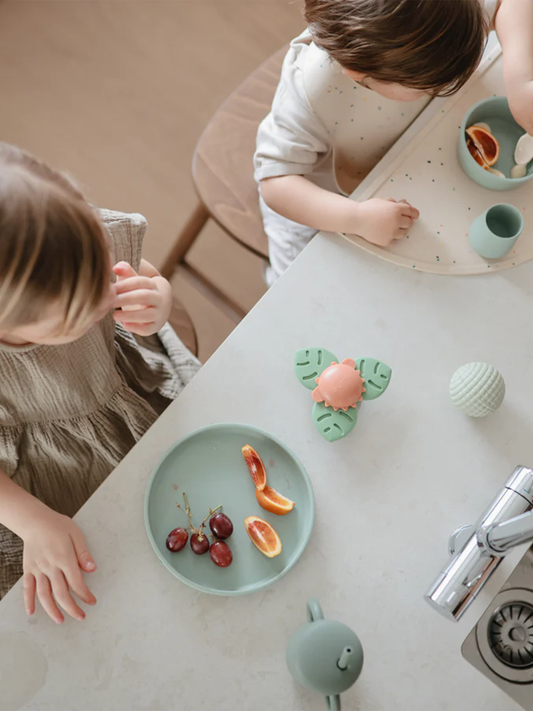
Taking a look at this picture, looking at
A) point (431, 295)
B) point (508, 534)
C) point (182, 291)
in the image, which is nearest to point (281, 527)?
point (508, 534)

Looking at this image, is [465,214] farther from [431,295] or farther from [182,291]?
[182,291]

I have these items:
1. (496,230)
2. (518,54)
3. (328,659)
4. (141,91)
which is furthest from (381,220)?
(141,91)

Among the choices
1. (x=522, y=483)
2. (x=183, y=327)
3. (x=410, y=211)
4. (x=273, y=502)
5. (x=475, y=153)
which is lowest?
(x=183, y=327)

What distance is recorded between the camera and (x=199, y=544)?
742 mm

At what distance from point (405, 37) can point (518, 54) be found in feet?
0.85

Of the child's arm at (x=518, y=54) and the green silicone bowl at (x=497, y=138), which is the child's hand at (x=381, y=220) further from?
the child's arm at (x=518, y=54)

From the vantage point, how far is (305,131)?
99 cm

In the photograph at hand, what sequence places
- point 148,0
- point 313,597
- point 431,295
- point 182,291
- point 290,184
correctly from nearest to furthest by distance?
1. point 313,597
2. point 431,295
3. point 290,184
4. point 182,291
5. point 148,0

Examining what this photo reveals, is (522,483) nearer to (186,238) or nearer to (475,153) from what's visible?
(475,153)

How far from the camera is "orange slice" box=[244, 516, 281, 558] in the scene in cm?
75

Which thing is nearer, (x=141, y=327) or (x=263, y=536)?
(x=263, y=536)

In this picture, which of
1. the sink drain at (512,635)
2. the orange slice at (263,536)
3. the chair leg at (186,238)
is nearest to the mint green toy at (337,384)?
the orange slice at (263,536)

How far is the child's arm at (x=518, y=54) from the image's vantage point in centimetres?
92

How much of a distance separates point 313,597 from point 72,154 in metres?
1.53
